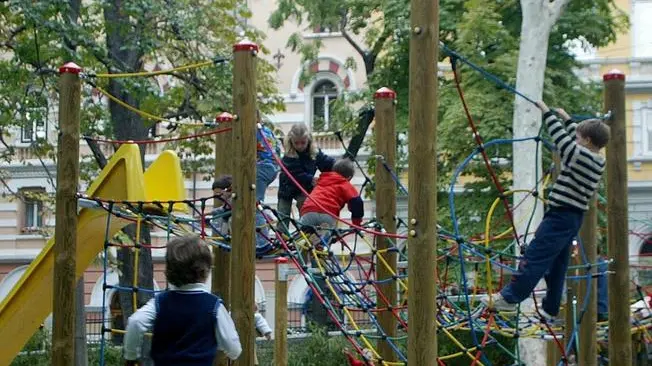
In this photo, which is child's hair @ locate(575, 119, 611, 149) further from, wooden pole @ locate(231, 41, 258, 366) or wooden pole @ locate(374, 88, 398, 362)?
wooden pole @ locate(374, 88, 398, 362)

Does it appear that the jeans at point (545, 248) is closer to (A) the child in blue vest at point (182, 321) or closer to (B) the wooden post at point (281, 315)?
(A) the child in blue vest at point (182, 321)

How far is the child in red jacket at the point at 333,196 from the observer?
35.1 feet

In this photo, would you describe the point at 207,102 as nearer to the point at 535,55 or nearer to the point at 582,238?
the point at 535,55

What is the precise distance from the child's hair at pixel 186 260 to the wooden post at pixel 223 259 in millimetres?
2669

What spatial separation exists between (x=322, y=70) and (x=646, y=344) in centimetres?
1540

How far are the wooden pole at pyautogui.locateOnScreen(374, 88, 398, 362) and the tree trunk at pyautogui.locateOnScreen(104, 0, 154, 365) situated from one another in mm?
7025

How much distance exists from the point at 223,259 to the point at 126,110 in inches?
383

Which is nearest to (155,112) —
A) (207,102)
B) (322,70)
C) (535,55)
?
(207,102)

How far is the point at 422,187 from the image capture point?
6820 millimetres

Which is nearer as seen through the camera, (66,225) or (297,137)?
(66,225)

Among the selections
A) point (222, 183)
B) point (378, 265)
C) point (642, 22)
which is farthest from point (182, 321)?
point (642, 22)

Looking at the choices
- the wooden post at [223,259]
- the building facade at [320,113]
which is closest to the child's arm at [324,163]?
the wooden post at [223,259]

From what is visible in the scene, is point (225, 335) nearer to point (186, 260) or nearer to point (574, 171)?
point (186, 260)

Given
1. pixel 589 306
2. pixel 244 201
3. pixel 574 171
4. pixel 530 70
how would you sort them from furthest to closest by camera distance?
1. pixel 530 70
2. pixel 589 306
3. pixel 574 171
4. pixel 244 201
